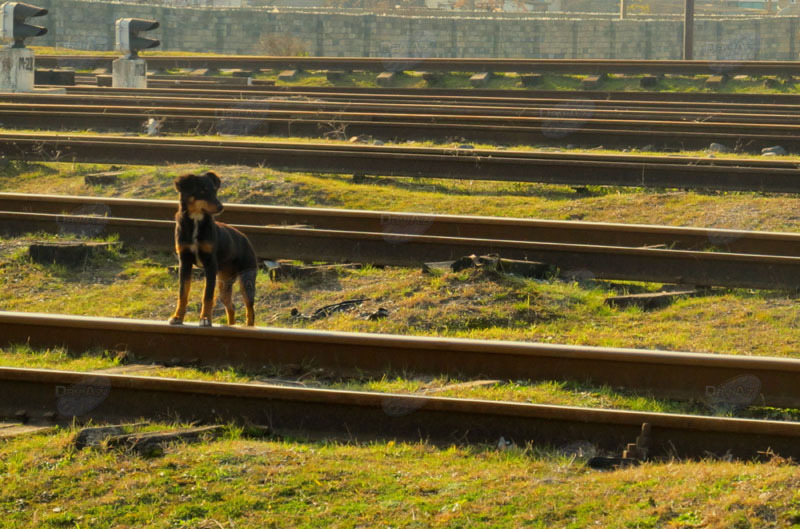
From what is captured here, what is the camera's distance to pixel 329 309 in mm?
8445

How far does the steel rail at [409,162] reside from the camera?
12.5 m

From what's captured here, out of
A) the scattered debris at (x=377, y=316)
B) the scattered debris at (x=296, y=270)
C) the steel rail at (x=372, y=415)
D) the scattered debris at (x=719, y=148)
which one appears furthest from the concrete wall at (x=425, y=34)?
the steel rail at (x=372, y=415)

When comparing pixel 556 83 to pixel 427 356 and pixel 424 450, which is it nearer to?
pixel 427 356

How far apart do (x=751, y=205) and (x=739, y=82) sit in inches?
629

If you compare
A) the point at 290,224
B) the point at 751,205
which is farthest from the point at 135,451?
the point at 751,205

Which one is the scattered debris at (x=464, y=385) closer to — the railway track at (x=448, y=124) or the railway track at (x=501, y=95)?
the railway track at (x=448, y=124)

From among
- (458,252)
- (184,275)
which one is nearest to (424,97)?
(458,252)

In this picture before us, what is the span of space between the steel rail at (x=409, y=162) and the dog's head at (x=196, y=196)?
7.05 meters

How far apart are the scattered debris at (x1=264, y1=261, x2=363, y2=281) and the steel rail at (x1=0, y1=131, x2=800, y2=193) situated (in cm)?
419

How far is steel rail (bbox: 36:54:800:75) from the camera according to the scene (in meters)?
26.2

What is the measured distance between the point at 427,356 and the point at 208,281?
4.64 feet

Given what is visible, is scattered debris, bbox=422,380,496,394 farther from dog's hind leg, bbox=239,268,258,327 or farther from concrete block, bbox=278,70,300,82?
concrete block, bbox=278,70,300,82

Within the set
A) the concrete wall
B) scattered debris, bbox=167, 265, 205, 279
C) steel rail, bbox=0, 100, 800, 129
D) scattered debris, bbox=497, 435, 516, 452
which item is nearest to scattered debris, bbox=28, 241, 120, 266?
scattered debris, bbox=167, 265, 205, 279

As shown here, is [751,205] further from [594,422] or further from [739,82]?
[739,82]
